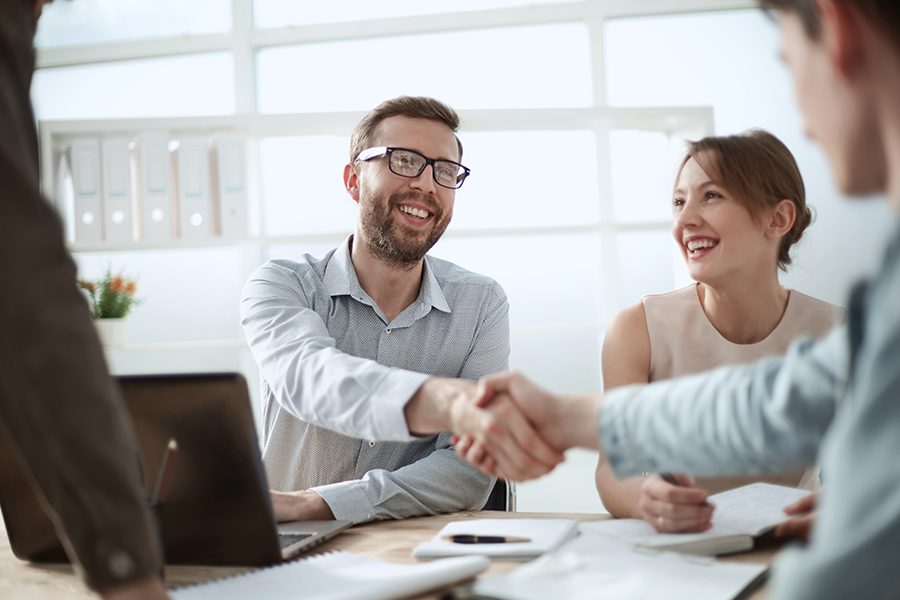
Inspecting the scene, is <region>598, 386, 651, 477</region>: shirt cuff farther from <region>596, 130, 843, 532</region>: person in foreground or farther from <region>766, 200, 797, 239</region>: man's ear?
<region>766, 200, 797, 239</region>: man's ear

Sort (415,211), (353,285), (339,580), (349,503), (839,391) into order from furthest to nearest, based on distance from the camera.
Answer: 1. (415,211)
2. (353,285)
3. (349,503)
4. (339,580)
5. (839,391)

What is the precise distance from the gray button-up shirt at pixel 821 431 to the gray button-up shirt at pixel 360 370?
0.54 meters

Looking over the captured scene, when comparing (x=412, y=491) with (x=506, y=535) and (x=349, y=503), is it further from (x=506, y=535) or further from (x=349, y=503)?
(x=506, y=535)

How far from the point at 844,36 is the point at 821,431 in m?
0.42

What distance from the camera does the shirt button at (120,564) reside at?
2.39ft

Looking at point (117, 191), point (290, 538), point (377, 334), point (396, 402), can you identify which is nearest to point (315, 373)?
point (396, 402)

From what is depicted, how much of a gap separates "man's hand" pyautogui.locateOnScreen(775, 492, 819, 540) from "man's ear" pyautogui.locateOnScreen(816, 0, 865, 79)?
792mm

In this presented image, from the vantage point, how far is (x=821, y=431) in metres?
0.88

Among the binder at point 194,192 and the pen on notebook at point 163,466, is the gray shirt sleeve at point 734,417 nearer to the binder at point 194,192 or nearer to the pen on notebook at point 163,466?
the pen on notebook at point 163,466

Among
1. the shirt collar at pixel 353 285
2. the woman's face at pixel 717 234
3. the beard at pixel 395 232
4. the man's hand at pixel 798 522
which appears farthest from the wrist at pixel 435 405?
the woman's face at pixel 717 234

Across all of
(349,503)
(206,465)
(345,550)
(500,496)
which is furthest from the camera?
(500,496)

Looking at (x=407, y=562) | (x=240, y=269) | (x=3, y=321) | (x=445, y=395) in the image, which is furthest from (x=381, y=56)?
(x=3, y=321)

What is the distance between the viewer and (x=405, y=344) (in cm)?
216

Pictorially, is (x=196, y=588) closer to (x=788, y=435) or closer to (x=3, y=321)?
(x=3, y=321)
